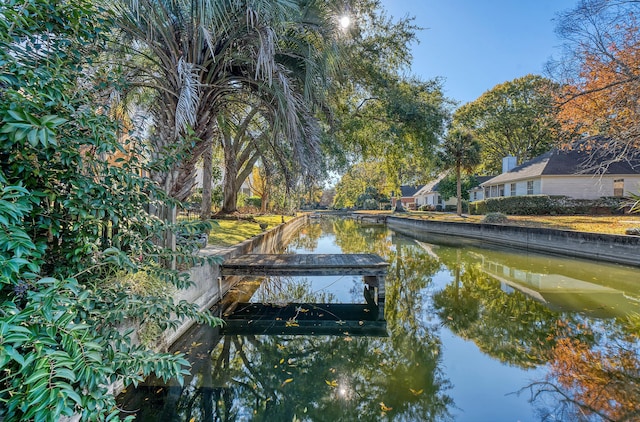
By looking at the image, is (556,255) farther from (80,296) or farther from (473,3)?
(80,296)

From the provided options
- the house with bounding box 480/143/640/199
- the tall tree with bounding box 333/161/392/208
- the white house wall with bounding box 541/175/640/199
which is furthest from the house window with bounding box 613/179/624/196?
the tall tree with bounding box 333/161/392/208

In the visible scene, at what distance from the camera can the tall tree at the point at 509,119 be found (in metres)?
33.2

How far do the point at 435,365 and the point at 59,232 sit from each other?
14.5 ft

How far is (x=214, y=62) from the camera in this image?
5328 mm

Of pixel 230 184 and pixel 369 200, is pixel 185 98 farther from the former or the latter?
pixel 369 200

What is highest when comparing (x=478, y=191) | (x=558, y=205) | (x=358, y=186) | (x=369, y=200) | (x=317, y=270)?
(x=358, y=186)

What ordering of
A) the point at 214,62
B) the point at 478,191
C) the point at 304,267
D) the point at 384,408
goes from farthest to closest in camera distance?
the point at 478,191 → the point at 304,267 → the point at 214,62 → the point at 384,408

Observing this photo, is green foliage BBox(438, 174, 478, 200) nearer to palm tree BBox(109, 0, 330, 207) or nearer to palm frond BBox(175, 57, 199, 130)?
palm tree BBox(109, 0, 330, 207)

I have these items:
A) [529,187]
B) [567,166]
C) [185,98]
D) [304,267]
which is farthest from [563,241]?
[567,166]

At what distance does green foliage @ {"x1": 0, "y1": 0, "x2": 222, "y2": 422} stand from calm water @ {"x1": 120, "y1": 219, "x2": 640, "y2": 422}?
4.99ft

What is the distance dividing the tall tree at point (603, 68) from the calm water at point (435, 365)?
836 cm

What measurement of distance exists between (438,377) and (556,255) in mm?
10760

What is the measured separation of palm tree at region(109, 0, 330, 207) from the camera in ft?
14.7

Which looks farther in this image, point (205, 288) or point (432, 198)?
Result: point (432, 198)
